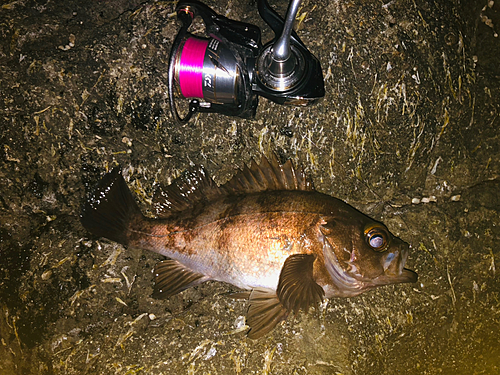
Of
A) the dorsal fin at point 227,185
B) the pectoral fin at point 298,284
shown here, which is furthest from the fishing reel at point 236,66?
the pectoral fin at point 298,284

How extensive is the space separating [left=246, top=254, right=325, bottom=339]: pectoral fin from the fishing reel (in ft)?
3.92

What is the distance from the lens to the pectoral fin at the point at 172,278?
2.67 m

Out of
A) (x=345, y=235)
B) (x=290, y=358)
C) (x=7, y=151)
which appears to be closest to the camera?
(x=345, y=235)

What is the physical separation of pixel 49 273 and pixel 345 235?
2.44 m

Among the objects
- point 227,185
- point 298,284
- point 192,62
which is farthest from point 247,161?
point 298,284

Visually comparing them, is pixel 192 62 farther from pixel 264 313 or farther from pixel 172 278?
pixel 264 313

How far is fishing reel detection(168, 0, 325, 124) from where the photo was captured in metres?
2.32

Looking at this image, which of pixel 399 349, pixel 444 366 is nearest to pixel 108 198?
pixel 399 349

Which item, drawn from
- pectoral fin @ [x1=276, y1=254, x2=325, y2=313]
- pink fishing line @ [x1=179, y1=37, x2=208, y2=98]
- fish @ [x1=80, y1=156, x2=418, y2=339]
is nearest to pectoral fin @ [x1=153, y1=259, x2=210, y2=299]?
fish @ [x1=80, y1=156, x2=418, y2=339]

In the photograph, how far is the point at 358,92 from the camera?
274 centimetres

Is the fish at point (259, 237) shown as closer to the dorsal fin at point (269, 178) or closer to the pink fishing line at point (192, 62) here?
the dorsal fin at point (269, 178)

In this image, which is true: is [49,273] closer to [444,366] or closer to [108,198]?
[108,198]

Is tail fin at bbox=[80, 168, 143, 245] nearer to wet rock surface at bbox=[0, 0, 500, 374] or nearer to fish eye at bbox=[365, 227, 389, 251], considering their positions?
wet rock surface at bbox=[0, 0, 500, 374]

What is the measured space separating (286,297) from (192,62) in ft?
5.91
